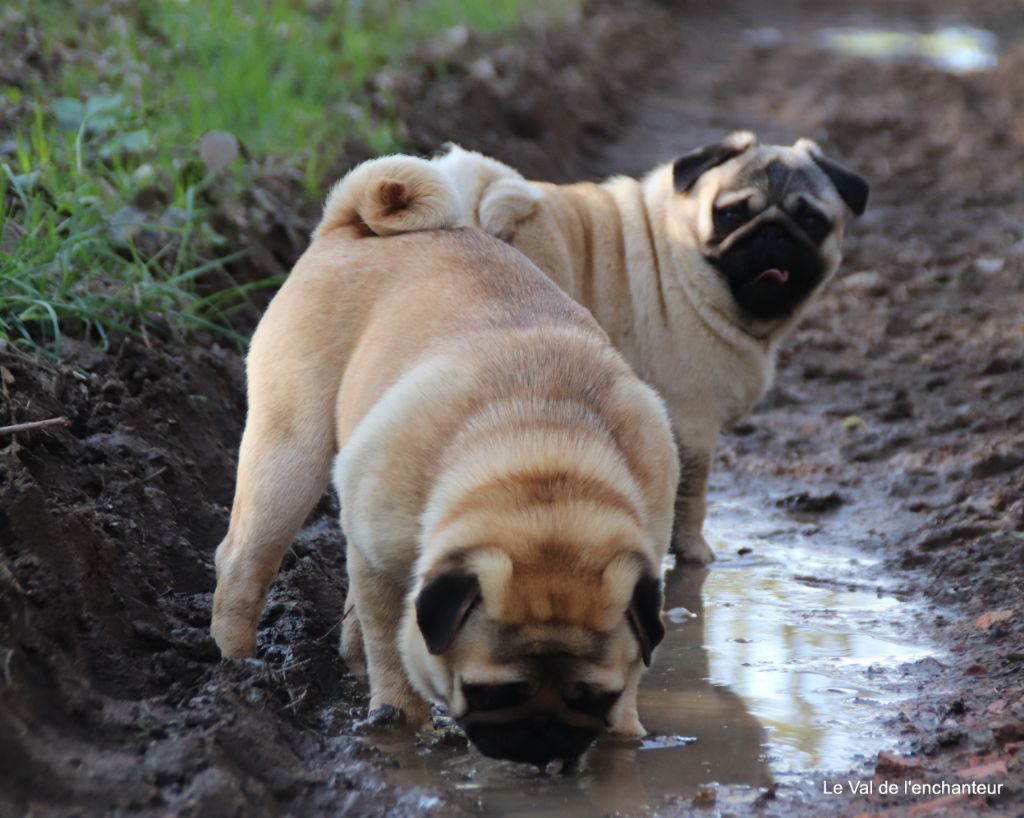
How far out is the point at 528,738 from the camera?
11.6ft

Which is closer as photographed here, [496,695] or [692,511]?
[496,695]

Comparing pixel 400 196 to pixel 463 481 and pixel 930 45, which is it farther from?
pixel 930 45

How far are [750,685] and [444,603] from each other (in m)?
1.66

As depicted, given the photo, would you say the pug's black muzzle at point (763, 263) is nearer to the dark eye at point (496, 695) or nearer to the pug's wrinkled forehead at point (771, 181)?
the pug's wrinkled forehead at point (771, 181)

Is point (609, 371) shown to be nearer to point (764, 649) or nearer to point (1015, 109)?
point (764, 649)

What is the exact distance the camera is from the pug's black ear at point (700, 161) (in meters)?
6.50

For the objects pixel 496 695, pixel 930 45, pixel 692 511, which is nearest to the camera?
pixel 496 695

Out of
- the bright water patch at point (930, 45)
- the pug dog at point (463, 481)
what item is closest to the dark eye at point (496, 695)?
the pug dog at point (463, 481)

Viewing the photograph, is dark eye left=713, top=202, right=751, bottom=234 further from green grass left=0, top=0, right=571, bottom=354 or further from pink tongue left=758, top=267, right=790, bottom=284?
green grass left=0, top=0, right=571, bottom=354

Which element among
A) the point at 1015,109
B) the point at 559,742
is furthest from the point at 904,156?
the point at 559,742

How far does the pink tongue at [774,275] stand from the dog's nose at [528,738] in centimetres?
325

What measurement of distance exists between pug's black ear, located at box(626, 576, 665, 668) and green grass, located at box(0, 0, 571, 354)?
2.74 m

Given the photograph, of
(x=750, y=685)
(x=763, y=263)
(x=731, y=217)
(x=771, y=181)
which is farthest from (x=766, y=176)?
(x=750, y=685)

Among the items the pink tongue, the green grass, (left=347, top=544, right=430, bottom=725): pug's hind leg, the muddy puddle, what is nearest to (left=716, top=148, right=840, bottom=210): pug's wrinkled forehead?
the pink tongue
